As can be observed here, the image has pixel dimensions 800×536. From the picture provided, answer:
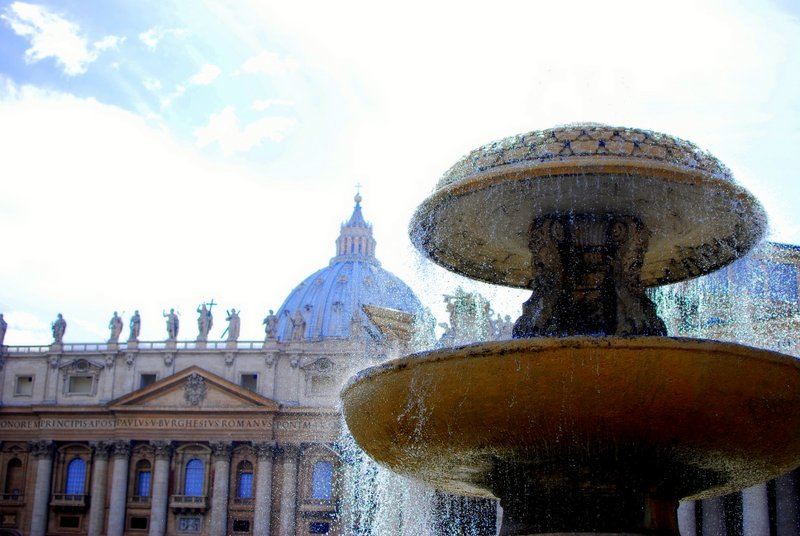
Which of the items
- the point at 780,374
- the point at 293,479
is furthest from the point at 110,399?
the point at 780,374

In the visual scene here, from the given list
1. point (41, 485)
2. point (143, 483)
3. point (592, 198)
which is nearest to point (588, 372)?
point (592, 198)

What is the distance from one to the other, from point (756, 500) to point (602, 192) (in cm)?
1541

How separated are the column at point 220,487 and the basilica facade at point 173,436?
2.1 inches

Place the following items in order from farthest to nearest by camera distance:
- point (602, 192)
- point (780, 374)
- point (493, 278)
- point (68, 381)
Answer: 1. point (68, 381)
2. point (493, 278)
3. point (602, 192)
4. point (780, 374)

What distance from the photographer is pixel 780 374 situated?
6039mm

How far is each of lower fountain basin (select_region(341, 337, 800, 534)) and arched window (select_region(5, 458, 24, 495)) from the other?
4895 centimetres

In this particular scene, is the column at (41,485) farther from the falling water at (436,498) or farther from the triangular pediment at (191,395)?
the falling water at (436,498)

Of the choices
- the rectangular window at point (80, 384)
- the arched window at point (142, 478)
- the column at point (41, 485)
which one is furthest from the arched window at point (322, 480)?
the column at point (41, 485)

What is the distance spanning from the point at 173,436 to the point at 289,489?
593 cm

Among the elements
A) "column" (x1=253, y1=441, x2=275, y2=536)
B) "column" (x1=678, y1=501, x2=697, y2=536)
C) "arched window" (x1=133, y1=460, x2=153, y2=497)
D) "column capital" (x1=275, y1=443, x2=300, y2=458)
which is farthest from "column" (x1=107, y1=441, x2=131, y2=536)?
"column" (x1=678, y1=501, x2=697, y2=536)

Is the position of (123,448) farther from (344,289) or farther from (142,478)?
(344,289)

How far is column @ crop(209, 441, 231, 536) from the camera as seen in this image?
48.8 meters

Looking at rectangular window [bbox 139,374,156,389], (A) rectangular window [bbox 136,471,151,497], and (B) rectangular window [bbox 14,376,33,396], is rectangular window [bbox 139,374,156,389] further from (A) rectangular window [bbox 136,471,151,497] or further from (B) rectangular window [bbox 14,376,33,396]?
(B) rectangular window [bbox 14,376,33,396]

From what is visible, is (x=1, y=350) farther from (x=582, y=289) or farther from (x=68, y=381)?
(x=582, y=289)
